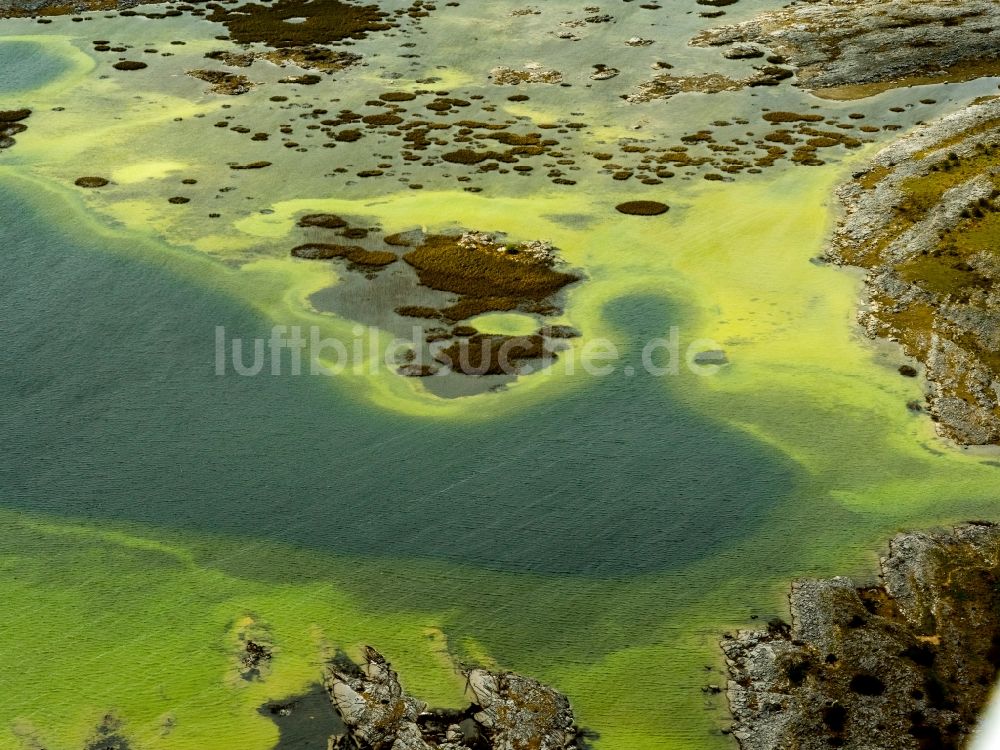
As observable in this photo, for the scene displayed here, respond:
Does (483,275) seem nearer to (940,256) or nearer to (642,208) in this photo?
(642,208)

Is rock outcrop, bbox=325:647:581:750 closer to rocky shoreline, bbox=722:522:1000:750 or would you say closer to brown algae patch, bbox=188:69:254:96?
rocky shoreline, bbox=722:522:1000:750

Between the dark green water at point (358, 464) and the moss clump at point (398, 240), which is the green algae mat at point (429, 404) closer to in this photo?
the dark green water at point (358, 464)

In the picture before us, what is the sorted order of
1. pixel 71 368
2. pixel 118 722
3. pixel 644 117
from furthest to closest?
1. pixel 644 117
2. pixel 71 368
3. pixel 118 722

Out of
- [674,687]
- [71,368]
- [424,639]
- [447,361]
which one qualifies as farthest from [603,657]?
[71,368]

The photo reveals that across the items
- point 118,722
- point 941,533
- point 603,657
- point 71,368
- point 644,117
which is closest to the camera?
point 118,722

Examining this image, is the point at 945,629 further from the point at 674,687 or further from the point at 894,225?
the point at 894,225

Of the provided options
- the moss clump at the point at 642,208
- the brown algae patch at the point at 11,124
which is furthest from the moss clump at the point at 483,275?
the brown algae patch at the point at 11,124
